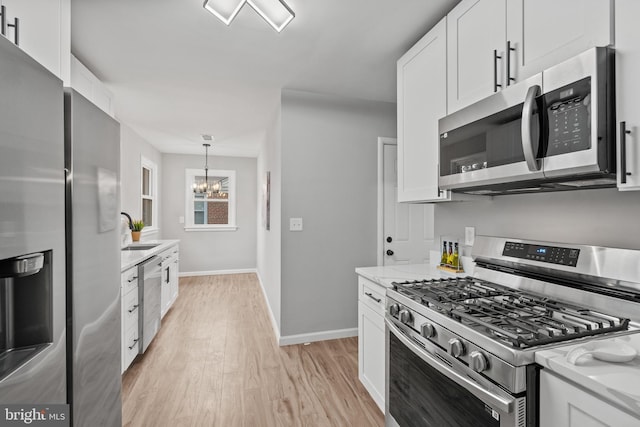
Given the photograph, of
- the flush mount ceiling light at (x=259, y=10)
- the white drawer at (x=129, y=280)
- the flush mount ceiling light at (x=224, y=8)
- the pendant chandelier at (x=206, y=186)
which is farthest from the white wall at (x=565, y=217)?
the pendant chandelier at (x=206, y=186)

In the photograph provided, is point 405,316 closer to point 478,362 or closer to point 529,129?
point 478,362

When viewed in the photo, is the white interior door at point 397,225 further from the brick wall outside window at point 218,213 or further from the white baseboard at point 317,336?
the brick wall outside window at point 218,213

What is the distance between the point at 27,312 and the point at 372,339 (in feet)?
5.60

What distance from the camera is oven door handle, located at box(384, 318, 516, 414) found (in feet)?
3.03

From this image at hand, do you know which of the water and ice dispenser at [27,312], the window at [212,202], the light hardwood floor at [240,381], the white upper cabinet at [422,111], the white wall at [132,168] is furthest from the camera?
the window at [212,202]

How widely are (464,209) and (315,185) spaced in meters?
1.53

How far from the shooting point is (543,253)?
1405mm

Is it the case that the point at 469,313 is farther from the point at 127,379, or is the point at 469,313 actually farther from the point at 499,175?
the point at 127,379

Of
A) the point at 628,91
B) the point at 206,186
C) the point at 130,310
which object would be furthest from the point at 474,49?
the point at 206,186

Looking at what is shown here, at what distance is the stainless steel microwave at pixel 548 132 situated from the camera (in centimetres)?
101

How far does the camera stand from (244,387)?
2.31 meters

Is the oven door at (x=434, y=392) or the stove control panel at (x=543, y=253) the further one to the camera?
the stove control panel at (x=543, y=253)

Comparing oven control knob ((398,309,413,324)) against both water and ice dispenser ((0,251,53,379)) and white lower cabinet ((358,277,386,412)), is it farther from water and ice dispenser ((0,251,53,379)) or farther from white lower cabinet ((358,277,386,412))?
water and ice dispenser ((0,251,53,379))

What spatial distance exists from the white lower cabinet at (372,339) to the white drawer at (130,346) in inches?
71.8
